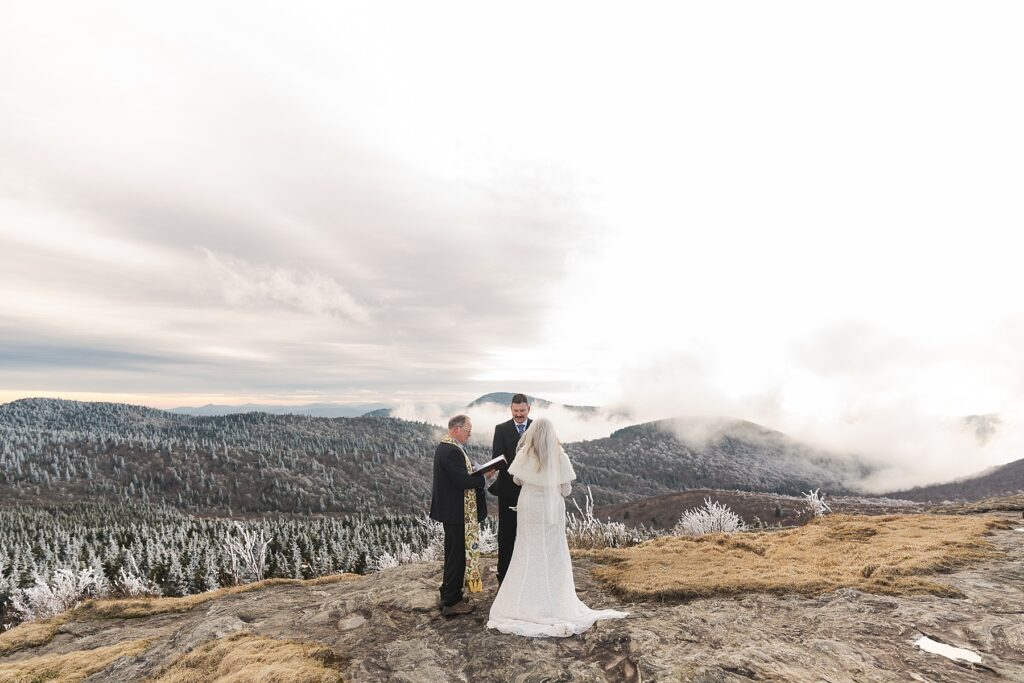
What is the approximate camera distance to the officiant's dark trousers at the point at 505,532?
36.8 feet

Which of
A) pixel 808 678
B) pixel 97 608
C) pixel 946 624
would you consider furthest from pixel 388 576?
pixel 946 624

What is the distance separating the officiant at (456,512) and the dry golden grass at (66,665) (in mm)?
7917

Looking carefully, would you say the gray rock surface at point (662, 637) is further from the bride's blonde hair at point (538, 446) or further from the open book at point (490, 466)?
the bride's blonde hair at point (538, 446)

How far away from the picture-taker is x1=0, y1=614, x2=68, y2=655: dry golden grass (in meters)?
13.7

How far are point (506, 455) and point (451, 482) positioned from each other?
5.11ft

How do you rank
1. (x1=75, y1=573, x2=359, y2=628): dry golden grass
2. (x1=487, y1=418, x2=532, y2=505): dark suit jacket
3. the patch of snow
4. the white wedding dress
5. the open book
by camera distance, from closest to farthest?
the patch of snow, the white wedding dress, the open book, (x1=487, y1=418, x2=532, y2=505): dark suit jacket, (x1=75, y1=573, x2=359, y2=628): dry golden grass

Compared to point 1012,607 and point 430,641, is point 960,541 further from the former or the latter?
point 430,641

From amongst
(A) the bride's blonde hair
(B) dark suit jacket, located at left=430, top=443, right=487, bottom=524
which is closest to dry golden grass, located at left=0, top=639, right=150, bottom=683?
(B) dark suit jacket, located at left=430, top=443, right=487, bottom=524

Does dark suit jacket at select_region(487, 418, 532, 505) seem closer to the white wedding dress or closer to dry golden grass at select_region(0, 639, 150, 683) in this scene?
the white wedding dress

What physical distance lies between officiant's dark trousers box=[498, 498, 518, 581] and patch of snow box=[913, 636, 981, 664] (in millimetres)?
8039

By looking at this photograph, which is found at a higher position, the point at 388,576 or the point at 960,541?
the point at 960,541

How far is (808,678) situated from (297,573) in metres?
106

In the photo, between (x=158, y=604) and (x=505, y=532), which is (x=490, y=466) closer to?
(x=505, y=532)

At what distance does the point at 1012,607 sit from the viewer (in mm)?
10484
